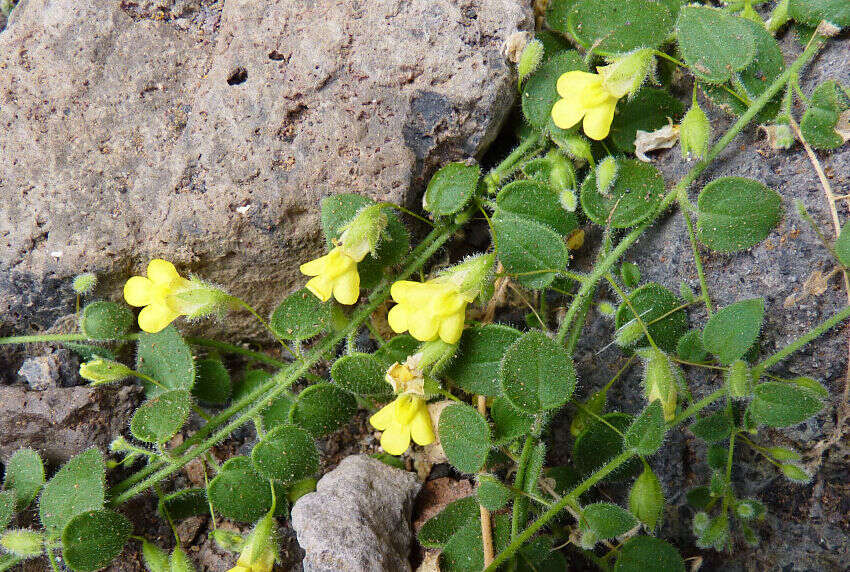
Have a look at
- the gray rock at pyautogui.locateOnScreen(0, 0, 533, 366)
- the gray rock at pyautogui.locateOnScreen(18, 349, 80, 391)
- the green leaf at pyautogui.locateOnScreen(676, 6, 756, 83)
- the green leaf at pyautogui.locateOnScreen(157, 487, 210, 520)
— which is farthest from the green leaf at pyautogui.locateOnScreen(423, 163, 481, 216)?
the gray rock at pyautogui.locateOnScreen(18, 349, 80, 391)

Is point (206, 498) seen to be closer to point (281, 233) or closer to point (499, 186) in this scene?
point (281, 233)

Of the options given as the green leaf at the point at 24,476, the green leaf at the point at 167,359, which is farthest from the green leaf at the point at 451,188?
the green leaf at the point at 24,476

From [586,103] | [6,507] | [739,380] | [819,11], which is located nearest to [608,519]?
[739,380]

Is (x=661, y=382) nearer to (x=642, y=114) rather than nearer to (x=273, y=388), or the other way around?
(x=642, y=114)

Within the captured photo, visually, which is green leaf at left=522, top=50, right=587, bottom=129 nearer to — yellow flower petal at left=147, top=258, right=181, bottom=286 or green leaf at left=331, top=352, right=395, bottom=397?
green leaf at left=331, top=352, right=395, bottom=397

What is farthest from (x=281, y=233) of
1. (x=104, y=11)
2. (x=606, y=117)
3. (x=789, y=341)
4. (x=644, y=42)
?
(x=789, y=341)

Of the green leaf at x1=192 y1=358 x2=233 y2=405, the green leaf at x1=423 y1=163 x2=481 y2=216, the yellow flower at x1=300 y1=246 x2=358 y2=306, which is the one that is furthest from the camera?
the green leaf at x1=192 y1=358 x2=233 y2=405
